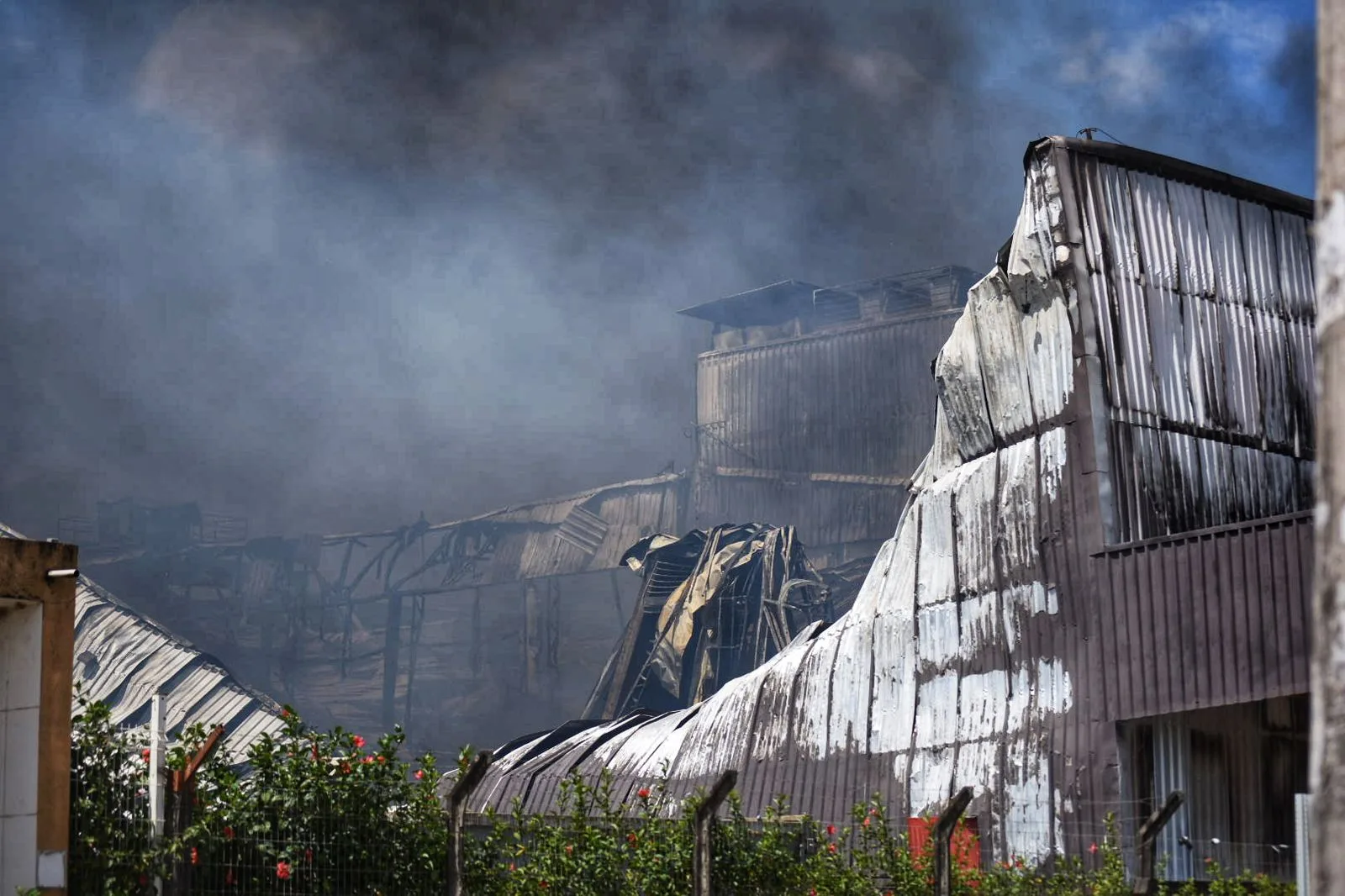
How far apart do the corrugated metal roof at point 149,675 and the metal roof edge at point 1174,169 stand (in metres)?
24.2

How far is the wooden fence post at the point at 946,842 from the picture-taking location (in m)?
11.4

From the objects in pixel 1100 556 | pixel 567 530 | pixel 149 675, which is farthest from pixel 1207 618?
pixel 567 530

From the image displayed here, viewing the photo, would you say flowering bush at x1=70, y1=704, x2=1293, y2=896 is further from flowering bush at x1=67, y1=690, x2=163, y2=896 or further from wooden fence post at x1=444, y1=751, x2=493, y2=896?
wooden fence post at x1=444, y1=751, x2=493, y2=896

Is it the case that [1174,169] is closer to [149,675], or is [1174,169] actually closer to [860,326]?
[149,675]

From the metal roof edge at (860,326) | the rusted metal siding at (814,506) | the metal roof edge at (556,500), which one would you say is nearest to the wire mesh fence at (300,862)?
the rusted metal siding at (814,506)

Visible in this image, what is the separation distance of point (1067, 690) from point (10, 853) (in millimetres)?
11013

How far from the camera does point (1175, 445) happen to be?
18281 mm

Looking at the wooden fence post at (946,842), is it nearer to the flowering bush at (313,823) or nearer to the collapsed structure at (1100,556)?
the flowering bush at (313,823)

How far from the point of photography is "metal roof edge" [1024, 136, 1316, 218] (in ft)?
60.8

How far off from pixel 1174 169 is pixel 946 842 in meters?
10.8

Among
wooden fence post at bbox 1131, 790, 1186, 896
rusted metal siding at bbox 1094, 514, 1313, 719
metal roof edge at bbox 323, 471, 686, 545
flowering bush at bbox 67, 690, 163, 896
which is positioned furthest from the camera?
metal roof edge at bbox 323, 471, 686, 545

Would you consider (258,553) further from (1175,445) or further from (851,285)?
(1175,445)

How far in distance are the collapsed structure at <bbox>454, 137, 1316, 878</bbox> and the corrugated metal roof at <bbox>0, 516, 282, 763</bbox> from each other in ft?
62.8

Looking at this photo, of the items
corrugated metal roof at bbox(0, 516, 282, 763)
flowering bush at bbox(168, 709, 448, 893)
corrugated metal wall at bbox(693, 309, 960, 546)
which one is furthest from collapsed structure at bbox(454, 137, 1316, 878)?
corrugated metal wall at bbox(693, 309, 960, 546)
